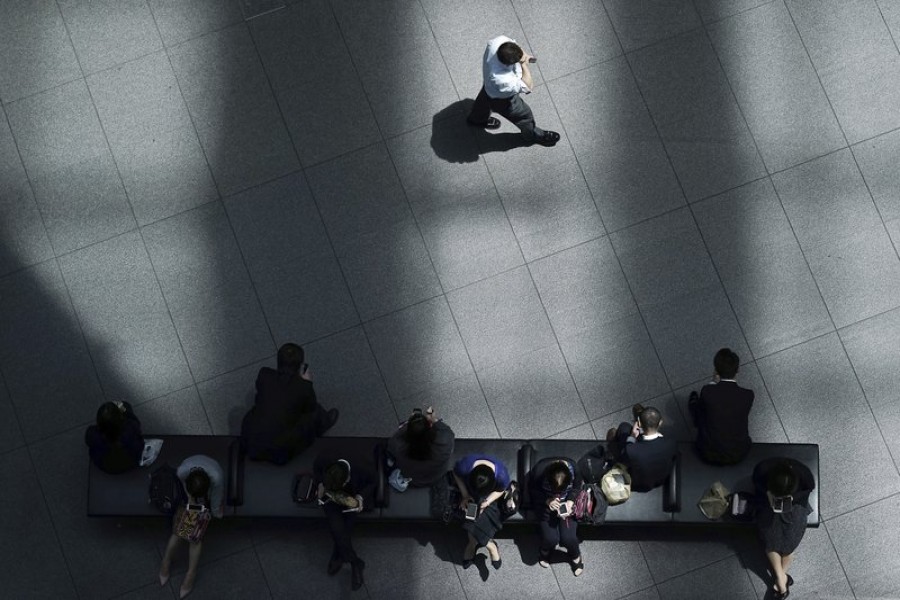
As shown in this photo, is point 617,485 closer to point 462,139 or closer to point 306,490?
point 306,490

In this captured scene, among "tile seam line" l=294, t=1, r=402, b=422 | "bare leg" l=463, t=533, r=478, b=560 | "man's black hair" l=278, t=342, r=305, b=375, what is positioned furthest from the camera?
"tile seam line" l=294, t=1, r=402, b=422

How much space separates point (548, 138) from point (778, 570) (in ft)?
15.1

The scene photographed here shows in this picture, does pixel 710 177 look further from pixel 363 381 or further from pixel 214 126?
pixel 214 126

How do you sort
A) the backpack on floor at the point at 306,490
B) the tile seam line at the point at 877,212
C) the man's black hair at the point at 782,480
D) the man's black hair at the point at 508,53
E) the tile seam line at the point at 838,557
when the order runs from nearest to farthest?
the man's black hair at the point at 782,480, the backpack on floor at the point at 306,490, the man's black hair at the point at 508,53, the tile seam line at the point at 838,557, the tile seam line at the point at 877,212

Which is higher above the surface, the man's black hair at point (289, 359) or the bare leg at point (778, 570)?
the man's black hair at point (289, 359)

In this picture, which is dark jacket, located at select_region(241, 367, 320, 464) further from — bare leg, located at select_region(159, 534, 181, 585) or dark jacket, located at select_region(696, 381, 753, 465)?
A: dark jacket, located at select_region(696, 381, 753, 465)

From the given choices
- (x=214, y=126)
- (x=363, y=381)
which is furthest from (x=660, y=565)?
(x=214, y=126)

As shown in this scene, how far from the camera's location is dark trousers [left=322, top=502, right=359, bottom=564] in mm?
8352

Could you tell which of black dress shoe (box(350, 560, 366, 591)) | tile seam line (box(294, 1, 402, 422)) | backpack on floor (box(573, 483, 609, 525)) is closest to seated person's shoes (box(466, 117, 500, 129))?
tile seam line (box(294, 1, 402, 422))

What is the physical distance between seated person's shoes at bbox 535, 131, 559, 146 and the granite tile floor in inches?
5.4

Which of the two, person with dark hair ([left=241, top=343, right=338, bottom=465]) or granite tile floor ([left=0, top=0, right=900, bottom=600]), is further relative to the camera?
granite tile floor ([left=0, top=0, right=900, bottom=600])

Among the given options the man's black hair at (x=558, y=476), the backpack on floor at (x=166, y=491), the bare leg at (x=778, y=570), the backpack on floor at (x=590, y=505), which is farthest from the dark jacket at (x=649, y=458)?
the backpack on floor at (x=166, y=491)

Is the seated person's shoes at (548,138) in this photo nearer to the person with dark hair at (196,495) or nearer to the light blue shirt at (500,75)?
the light blue shirt at (500,75)

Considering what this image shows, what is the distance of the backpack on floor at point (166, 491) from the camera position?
27.5 ft
